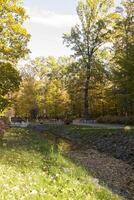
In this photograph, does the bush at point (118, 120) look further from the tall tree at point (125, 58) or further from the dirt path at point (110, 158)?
the dirt path at point (110, 158)

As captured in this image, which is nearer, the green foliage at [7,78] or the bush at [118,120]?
the green foliage at [7,78]

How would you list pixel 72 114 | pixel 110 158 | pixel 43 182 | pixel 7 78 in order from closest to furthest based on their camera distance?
pixel 43 182 → pixel 110 158 → pixel 7 78 → pixel 72 114

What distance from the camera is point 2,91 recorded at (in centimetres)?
3275

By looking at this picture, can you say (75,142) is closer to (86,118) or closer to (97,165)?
(97,165)

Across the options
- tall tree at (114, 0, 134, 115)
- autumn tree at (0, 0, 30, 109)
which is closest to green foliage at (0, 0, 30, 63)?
autumn tree at (0, 0, 30, 109)

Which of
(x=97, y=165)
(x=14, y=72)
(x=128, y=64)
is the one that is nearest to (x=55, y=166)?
(x=97, y=165)

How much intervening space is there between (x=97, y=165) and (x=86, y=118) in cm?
3856

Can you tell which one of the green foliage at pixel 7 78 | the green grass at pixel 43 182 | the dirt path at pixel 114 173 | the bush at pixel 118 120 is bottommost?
the dirt path at pixel 114 173

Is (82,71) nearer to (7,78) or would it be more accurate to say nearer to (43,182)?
(7,78)

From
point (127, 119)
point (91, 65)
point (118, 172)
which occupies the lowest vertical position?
point (118, 172)

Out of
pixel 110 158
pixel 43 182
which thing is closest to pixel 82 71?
pixel 110 158

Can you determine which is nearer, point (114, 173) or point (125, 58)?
point (114, 173)

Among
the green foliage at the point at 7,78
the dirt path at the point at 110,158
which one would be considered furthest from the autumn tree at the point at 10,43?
the dirt path at the point at 110,158

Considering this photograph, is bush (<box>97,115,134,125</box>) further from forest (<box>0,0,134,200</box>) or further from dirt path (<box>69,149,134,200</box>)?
dirt path (<box>69,149,134,200</box>)
